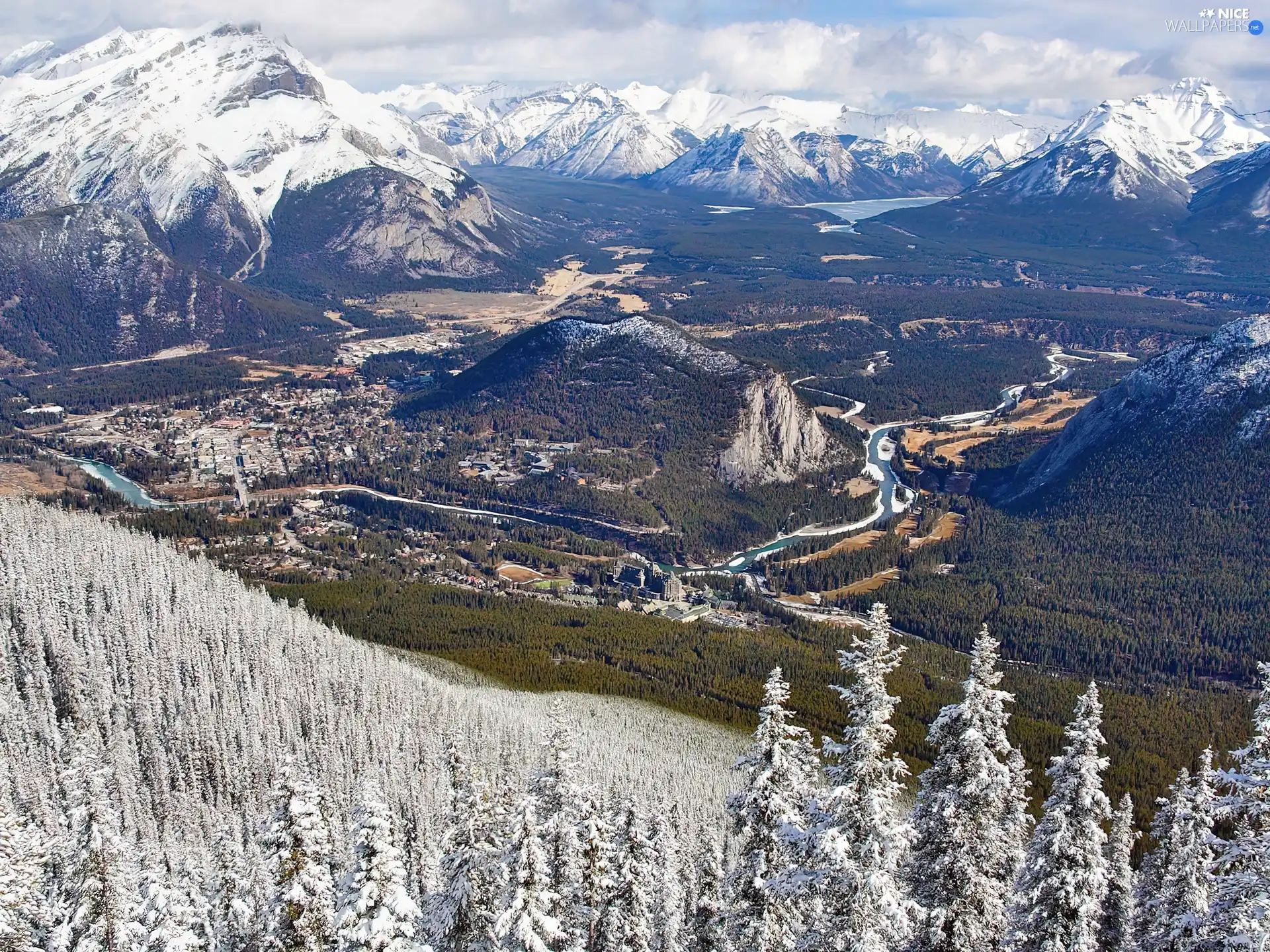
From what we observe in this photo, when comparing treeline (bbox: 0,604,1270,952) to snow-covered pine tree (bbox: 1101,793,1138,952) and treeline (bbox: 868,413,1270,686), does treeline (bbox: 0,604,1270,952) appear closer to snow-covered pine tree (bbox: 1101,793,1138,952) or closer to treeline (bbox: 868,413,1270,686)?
snow-covered pine tree (bbox: 1101,793,1138,952)

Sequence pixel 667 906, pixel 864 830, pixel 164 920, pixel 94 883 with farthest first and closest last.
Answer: pixel 667 906
pixel 164 920
pixel 94 883
pixel 864 830

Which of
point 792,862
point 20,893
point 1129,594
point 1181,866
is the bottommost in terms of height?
point 1129,594

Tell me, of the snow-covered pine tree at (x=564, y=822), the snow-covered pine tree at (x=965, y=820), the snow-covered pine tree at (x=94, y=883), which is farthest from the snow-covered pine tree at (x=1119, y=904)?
the snow-covered pine tree at (x=94, y=883)

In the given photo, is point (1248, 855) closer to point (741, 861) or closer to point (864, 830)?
point (864, 830)

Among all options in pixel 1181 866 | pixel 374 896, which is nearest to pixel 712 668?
pixel 1181 866

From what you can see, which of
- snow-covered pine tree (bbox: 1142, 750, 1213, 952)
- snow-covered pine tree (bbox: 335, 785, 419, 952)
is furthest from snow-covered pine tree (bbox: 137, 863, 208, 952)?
snow-covered pine tree (bbox: 1142, 750, 1213, 952)

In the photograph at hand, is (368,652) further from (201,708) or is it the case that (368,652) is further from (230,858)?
(230,858)
